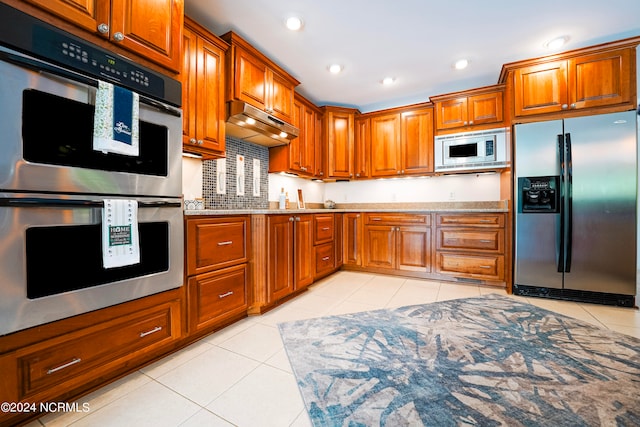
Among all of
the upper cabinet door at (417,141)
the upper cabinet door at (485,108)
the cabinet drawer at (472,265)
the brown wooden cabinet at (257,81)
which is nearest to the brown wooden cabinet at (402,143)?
the upper cabinet door at (417,141)

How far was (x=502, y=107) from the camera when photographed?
10.3ft

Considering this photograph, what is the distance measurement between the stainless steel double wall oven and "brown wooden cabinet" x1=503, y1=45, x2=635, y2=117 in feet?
11.5

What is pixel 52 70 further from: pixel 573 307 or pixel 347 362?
pixel 573 307

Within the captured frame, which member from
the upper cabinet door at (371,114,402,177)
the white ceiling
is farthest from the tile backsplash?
the upper cabinet door at (371,114,402,177)

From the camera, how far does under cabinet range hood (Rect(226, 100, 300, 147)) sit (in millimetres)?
2281

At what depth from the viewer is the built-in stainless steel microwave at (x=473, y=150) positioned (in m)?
3.06

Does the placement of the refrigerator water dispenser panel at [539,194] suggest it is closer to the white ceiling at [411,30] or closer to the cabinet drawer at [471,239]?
the cabinet drawer at [471,239]

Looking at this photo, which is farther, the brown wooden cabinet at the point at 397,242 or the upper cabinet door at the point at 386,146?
the upper cabinet door at the point at 386,146

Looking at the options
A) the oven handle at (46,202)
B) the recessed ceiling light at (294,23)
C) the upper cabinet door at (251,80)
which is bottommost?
the oven handle at (46,202)

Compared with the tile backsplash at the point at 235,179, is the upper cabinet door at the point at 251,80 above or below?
above

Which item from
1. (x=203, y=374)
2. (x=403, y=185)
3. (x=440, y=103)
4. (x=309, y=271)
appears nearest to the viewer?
(x=203, y=374)

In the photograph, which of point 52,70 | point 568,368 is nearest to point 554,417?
point 568,368

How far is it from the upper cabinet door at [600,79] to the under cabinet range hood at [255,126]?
2.96 m

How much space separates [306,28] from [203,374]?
9.15ft
